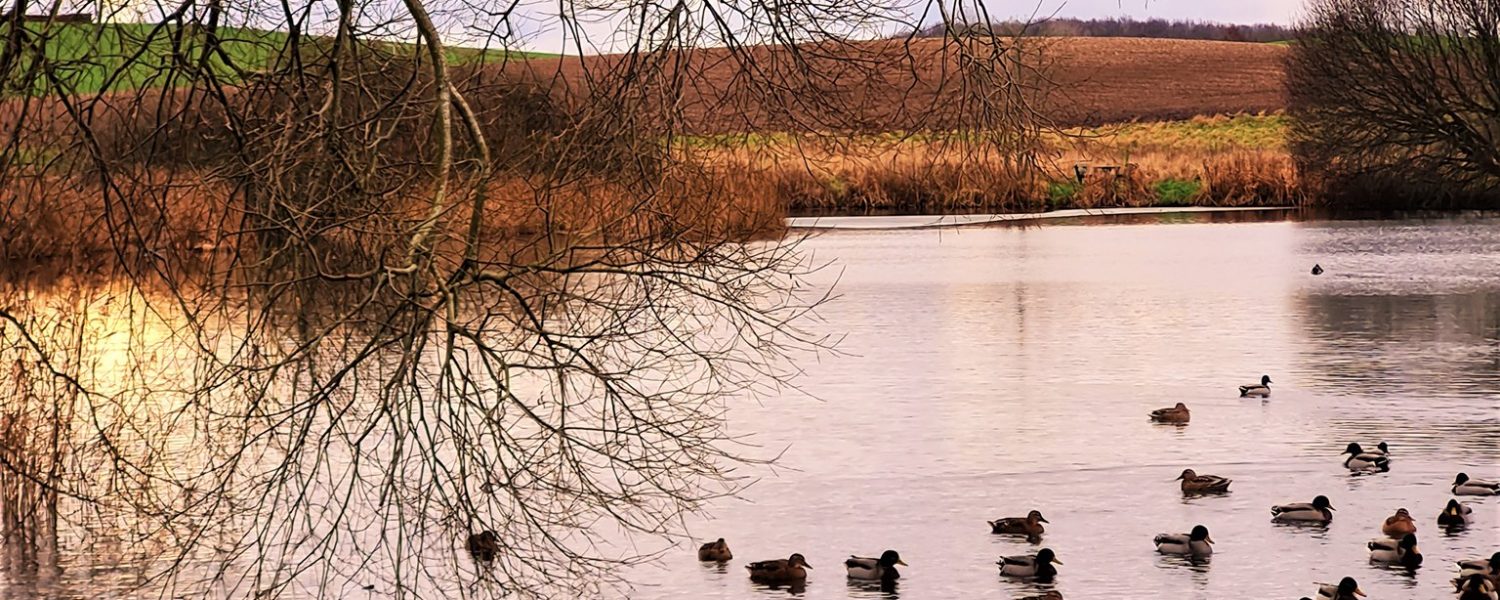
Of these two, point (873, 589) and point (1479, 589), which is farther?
point (873, 589)

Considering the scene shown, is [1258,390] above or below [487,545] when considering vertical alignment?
below

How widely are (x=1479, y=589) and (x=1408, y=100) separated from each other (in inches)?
1180

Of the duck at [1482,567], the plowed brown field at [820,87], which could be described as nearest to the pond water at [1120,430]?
the duck at [1482,567]

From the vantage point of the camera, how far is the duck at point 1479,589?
8227mm

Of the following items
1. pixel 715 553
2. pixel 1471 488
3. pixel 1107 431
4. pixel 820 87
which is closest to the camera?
pixel 820 87

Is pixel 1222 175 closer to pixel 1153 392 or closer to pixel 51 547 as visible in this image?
pixel 1153 392

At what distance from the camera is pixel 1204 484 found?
35.1 ft

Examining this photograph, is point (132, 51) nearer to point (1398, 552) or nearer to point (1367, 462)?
point (1398, 552)

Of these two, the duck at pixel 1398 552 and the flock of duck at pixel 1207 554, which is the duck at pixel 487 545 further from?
the duck at pixel 1398 552

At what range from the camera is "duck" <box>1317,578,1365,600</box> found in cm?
829

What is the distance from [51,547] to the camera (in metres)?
9.65

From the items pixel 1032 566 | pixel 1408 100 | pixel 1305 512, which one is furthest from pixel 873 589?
pixel 1408 100

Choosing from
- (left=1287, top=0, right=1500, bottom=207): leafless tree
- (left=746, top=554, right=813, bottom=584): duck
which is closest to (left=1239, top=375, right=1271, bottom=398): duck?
(left=746, top=554, right=813, bottom=584): duck

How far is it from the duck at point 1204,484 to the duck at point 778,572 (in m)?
2.76
